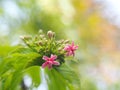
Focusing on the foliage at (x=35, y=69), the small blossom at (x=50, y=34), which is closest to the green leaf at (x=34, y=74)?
the foliage at (x=35, y=69)

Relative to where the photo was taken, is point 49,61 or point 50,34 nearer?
→ point 49,61

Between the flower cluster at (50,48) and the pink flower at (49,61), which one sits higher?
the flower cluster at (50,48)

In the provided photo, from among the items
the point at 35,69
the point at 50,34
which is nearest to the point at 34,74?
the point at 35,69

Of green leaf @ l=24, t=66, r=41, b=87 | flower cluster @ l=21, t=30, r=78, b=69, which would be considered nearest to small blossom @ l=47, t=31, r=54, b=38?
flower cluster @ l=21, t=30, r=78, b=69

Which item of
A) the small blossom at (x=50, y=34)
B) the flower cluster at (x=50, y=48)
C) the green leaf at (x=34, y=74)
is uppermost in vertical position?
the small blossom at (x=50, y=34)

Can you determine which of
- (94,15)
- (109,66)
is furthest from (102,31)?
(109,66)

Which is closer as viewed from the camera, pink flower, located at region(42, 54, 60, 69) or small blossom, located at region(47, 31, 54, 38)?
pink flower, located at region(42, 54, 60, 69)

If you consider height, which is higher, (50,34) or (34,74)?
(50,34)

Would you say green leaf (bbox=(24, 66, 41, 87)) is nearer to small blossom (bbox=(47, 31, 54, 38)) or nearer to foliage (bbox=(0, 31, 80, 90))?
foliage (bbox=(0, 31, 80, 90))

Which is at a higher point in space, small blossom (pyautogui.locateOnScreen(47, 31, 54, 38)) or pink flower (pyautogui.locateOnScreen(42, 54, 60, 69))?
small blossom (pyautogui.locateOnScreen(47, 31, 54, 38))

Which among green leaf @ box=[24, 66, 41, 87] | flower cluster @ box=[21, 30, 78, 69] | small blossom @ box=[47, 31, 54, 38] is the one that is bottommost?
green leaf @ box=[24, 66, 41, 87]

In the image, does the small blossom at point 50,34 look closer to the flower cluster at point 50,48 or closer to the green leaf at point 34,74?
the flower cluster at point 50,48

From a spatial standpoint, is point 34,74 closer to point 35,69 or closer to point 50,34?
point 35,69
